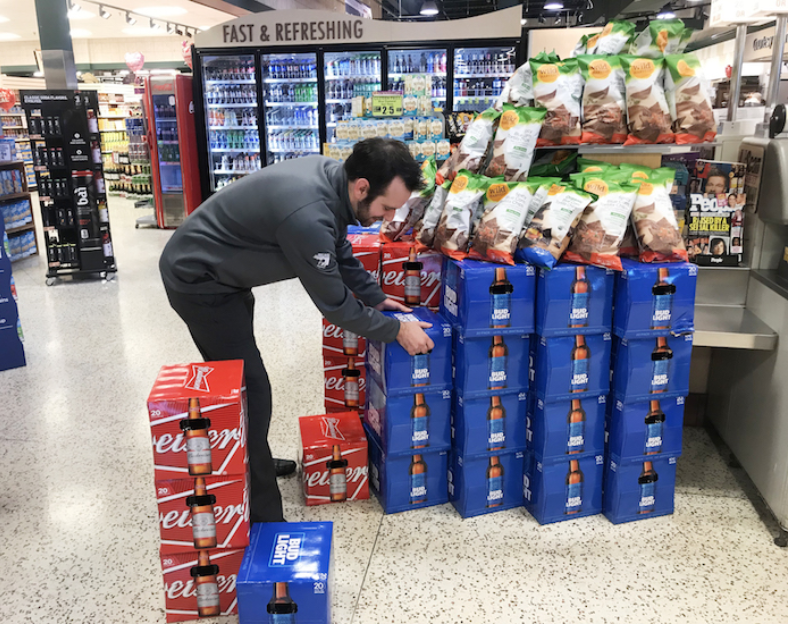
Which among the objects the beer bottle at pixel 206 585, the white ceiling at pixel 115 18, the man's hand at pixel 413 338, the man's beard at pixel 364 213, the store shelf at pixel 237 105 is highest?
the white ceiling at pixel 115 18

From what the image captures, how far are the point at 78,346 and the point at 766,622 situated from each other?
184 inches

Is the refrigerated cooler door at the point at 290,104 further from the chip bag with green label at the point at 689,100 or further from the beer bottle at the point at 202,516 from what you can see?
the beer bottle at the point at 202,516

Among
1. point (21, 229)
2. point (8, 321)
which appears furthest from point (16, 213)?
point (8, 321)

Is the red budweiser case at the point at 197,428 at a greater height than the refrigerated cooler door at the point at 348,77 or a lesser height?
lesser

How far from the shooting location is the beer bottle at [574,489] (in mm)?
2740

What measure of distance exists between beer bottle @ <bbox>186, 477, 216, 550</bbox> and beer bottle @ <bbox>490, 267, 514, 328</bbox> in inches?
48.3

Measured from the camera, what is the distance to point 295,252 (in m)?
2.26

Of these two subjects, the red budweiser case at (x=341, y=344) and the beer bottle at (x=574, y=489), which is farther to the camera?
the red budweiser case at (x=341, y=344)

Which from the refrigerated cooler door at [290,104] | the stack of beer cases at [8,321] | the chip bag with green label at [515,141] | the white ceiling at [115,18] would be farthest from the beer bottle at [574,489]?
the white ceiling at [115,18]

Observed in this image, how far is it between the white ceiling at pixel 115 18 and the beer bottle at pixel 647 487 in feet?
35.5

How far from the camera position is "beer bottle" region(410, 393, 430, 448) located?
107 inches

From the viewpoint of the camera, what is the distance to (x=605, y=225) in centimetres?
252

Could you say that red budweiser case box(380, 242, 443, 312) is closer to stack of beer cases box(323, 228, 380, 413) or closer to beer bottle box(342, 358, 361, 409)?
stack of beer cases box(323, 228, 380, 413)

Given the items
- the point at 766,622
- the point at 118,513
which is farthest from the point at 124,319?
the point at 766,622
